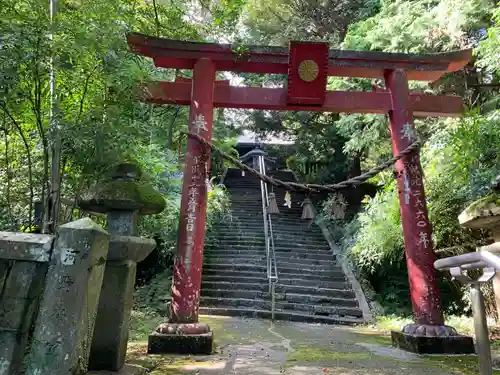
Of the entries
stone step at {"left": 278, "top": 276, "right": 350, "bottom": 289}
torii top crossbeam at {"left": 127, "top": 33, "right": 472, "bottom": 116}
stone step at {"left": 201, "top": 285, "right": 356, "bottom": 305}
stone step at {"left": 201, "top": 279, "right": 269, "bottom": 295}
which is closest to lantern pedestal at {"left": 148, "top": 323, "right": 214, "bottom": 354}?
torii top crossbeam at {"left": 127, "top": 33, "right": 472, "bottom": 116}

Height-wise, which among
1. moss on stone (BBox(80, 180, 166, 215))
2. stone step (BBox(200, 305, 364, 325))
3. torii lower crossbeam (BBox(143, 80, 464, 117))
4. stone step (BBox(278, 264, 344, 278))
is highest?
torii lower crossbeam (BBox(143, 80, 464, 117))

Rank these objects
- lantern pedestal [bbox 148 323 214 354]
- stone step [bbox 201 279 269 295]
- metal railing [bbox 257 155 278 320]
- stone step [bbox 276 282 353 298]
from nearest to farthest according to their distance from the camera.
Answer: lantern pedestal [bbox 148 323 214 354]
metal railing [bbox 257 155 278 320]
stone step [bbox 276 282 353 298]
stone step [bbox 201 279 269 295]

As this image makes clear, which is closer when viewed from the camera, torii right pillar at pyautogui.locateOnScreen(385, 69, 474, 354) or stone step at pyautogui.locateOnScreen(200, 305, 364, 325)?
torii right pillar at pyautogui.locateOnScreen(385, 69, 474, 354)

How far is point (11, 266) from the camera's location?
230 cm

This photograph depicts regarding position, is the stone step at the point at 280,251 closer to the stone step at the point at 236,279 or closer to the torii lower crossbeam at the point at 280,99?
the stone step at the point at 236,279

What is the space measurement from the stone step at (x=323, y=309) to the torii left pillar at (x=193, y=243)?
13.5 feet

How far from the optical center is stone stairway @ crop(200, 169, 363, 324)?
8297mm

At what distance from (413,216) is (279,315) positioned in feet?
12.8

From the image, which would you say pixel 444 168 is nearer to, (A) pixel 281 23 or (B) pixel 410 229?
(B) pixel 410 229

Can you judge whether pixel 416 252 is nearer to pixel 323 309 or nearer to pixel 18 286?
pixel 323 309

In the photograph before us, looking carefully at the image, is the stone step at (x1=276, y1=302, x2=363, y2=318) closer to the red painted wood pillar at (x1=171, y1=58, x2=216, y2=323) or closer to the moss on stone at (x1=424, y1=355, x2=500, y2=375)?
the moss on stone at (x1=424, y1=355, x2=500, y2=375)

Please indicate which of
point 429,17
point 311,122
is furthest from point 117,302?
point 311,122

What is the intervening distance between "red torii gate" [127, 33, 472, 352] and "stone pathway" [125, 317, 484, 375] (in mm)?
375

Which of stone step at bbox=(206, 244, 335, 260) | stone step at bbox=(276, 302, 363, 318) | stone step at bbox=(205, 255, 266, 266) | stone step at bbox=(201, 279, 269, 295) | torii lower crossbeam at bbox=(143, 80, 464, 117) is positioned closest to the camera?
torii lower crossbeam at bbox=(143, 80, 464, 117)
